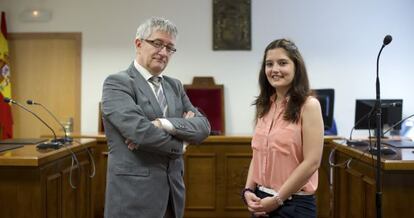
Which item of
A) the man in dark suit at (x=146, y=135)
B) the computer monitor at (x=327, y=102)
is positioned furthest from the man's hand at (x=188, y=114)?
the computer monitor at (x=327, y=102)

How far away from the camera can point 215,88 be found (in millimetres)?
4949

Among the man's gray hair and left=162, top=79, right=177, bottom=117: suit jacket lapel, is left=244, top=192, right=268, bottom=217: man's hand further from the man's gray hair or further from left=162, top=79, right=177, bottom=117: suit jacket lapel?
the man's gray hair

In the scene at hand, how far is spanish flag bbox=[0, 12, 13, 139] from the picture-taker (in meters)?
4.83

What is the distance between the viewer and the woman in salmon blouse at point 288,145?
1523mm

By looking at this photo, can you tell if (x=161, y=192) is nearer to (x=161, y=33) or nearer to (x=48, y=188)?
(x=161, y=33)

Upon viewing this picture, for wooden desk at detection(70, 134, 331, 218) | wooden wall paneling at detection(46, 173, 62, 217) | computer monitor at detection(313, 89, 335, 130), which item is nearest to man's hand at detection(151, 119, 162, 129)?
wooden wall paneling at detection(46, 173, 62, 217)

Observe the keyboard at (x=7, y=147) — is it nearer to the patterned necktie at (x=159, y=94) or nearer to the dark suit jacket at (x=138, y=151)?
the dark suit jacket at (x=138, y=151)

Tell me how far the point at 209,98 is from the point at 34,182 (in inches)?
117

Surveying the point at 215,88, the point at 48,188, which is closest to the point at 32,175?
the point at 48,188

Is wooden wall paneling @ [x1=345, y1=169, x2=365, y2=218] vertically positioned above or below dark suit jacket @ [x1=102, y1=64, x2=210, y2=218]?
below

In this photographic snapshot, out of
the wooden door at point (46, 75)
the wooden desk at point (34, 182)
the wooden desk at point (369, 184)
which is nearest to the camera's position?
the wooden desk at point (369, 184)

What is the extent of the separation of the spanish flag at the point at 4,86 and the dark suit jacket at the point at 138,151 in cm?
379

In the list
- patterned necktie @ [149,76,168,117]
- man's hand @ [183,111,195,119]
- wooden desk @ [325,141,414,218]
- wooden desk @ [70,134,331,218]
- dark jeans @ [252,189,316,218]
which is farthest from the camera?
wooden desk @ [70,134,331,218]

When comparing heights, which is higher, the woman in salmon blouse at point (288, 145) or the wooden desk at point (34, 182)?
the woman in salmon blouse at point (288, 145)
